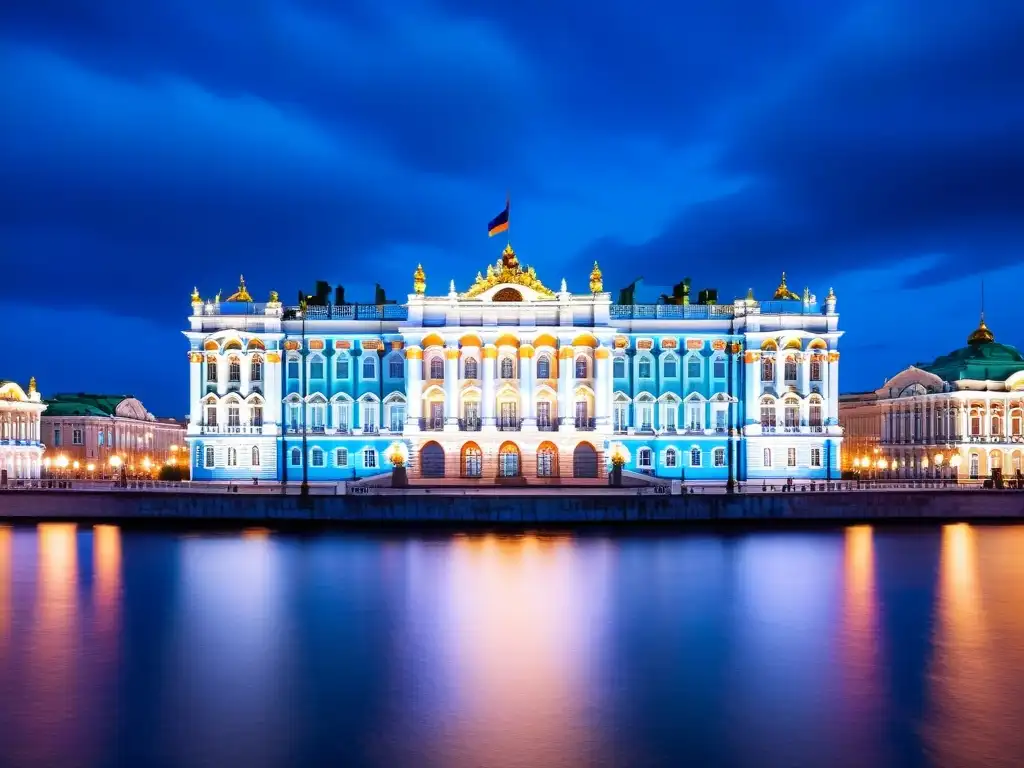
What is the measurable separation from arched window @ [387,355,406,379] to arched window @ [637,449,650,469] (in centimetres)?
1896

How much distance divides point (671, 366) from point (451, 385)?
17.4 meters

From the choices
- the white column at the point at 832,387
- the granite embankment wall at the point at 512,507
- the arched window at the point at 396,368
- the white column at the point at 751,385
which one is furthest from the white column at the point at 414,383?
the white column at the point at 832,387

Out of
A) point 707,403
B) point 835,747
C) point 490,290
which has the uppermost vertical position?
point 490,290

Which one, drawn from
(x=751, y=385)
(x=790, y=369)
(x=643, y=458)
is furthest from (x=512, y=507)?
(x=790, y=369)

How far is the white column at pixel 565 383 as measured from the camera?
70750 millimetres

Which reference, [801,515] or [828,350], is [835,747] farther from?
[828,350]

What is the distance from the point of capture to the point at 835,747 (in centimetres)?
1978

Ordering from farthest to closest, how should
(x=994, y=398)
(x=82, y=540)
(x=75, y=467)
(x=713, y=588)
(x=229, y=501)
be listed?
(x=75, y=467) → (x=994, y=398) → (x=229, y=501) → (x=82, y=540) → (x=713, y=588)

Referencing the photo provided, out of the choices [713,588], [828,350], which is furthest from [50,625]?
[828,350]

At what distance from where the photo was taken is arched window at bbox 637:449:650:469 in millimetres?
73369

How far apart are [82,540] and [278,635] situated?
24.5 m

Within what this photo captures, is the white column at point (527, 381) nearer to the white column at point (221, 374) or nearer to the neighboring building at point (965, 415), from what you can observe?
the white column at point (221, 374)

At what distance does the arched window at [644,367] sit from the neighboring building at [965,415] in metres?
28.3

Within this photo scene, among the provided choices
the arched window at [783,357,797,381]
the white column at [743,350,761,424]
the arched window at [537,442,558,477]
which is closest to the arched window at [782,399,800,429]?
the arched window at [783,357,797,381]
